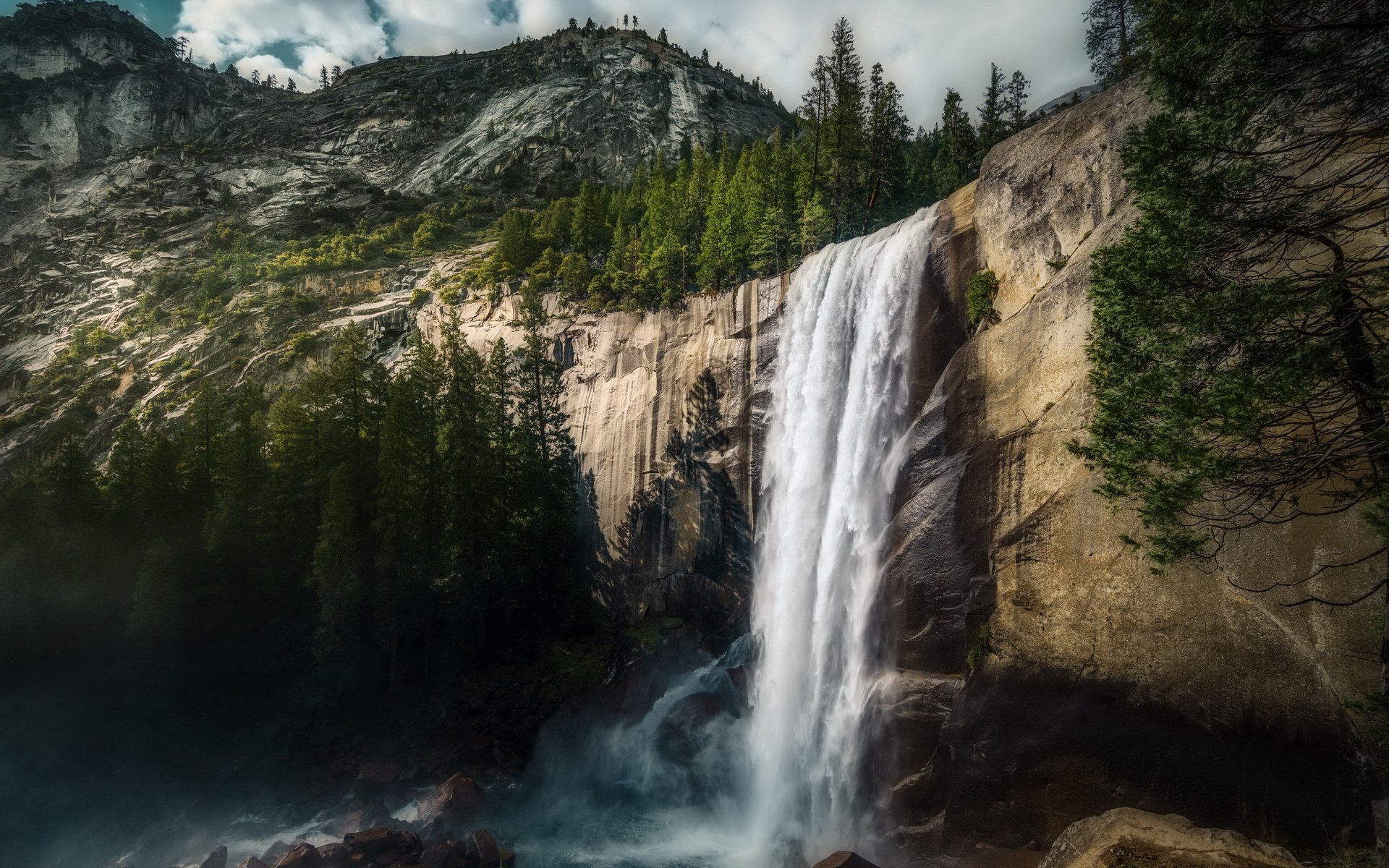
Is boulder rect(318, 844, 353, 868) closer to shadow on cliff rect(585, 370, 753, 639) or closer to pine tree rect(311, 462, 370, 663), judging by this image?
pine tree rect(311, 462, 370, 663)

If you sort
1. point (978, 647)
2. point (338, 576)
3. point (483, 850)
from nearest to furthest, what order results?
point (978, 647) < point (483, 850) < point (338, 576)

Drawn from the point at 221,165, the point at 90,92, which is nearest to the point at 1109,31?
the point at 221,165

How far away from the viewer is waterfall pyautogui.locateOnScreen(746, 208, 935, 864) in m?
18.4

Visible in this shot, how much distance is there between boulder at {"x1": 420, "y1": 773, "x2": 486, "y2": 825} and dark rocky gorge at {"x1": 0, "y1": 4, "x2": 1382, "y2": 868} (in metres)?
0.09

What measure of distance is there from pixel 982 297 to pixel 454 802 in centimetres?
2422

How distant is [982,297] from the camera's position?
1980 cm

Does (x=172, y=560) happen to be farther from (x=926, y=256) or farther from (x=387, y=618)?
(x=926, y=256)

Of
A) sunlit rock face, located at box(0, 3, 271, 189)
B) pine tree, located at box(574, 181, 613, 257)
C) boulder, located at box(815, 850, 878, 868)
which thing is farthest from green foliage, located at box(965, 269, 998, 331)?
sunlit rock face, located at box(0, 3, 271, 189)

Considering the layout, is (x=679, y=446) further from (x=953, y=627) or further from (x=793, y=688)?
(x=953, y=627)

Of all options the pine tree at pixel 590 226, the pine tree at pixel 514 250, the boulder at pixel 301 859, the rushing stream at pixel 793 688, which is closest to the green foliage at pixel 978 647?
the rushing stream at pixel 793 688

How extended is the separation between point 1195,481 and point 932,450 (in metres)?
9.15

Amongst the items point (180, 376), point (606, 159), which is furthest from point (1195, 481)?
point (606, 159)

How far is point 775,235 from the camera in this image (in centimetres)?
3512

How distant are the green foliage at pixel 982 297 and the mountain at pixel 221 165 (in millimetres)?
45100
